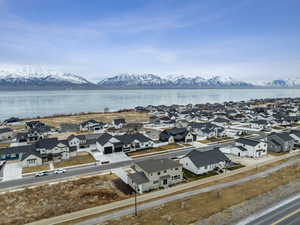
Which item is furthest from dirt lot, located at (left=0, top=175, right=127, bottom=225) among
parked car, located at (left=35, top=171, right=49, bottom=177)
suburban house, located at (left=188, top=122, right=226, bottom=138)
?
suburban house, located at (left=188, top=122, right=226, bottom=138)

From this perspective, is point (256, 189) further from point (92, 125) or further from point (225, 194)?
point (92, 125)

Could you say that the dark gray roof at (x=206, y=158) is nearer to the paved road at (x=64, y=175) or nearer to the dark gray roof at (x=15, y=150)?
the paved road at (x=64, y=175)

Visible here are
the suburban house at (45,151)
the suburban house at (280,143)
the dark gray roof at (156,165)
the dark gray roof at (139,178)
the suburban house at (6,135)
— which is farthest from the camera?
the suburban house at (6,135)

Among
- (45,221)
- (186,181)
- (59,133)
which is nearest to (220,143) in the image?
(186,181)

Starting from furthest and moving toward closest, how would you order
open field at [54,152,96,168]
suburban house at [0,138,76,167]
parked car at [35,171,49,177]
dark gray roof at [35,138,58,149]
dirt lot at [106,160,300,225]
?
1. dark gray roof at [35,138,58,149]
2. suburban house at [0,138,76,167]
3. open field at [54,152,96,168]
4. parked car at [35,171,49,177]
5. dirt lot at [106,160,300,225]

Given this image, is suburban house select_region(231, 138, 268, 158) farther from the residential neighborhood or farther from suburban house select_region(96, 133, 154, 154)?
suburban house select_region(96, 133, 154, 154)

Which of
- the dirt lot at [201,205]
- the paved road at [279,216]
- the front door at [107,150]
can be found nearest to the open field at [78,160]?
the front door at [107,150]
